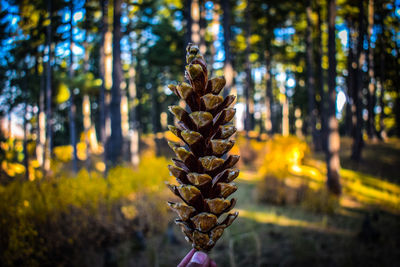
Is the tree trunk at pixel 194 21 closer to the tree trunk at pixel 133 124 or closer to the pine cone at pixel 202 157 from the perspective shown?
the pine cone at pixel 202 157

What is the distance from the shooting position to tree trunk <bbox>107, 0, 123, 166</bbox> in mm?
9562

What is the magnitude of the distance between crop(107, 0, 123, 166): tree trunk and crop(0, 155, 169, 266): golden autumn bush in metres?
3.16

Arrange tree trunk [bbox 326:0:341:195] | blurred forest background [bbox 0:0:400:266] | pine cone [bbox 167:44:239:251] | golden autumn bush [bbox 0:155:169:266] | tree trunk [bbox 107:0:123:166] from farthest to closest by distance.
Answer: tree trunk [bbox 107:0:123:166], tree trunk [bbox 326:0:341:195], blurred forest background [bbox 0:0:400:266], golden autumn bush [bbox 0:155:169:266], pine cone [bbox 167:44:239:251]

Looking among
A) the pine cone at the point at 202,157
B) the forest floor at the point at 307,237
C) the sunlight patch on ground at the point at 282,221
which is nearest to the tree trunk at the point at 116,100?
the forest floor at the point at 307,237

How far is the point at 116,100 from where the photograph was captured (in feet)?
31.6

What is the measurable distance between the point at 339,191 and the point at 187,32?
8.53 m

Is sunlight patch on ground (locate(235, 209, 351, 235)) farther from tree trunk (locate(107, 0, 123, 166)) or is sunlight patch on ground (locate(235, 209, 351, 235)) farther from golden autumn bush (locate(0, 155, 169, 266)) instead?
tree trunk (locate(107, 0, 123, 166))

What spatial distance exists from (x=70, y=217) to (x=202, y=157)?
17.4 ft

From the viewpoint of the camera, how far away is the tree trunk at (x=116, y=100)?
956cm

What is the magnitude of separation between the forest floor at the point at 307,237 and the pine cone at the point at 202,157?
2236mm

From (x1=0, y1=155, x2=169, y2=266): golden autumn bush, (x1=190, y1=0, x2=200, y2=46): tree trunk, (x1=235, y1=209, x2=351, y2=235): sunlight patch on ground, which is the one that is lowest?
(x1=235, y1=209, x2=351, y2=235): sunlight patch on ground

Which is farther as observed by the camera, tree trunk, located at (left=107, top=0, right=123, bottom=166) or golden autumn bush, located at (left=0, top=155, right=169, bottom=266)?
tree trunk, located at (left=107, top=0, right=123, bottom=166)

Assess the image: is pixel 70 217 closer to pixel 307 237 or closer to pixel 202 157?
pixel 202 157

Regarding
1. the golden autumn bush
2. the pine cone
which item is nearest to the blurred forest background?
the golden autumn bush
